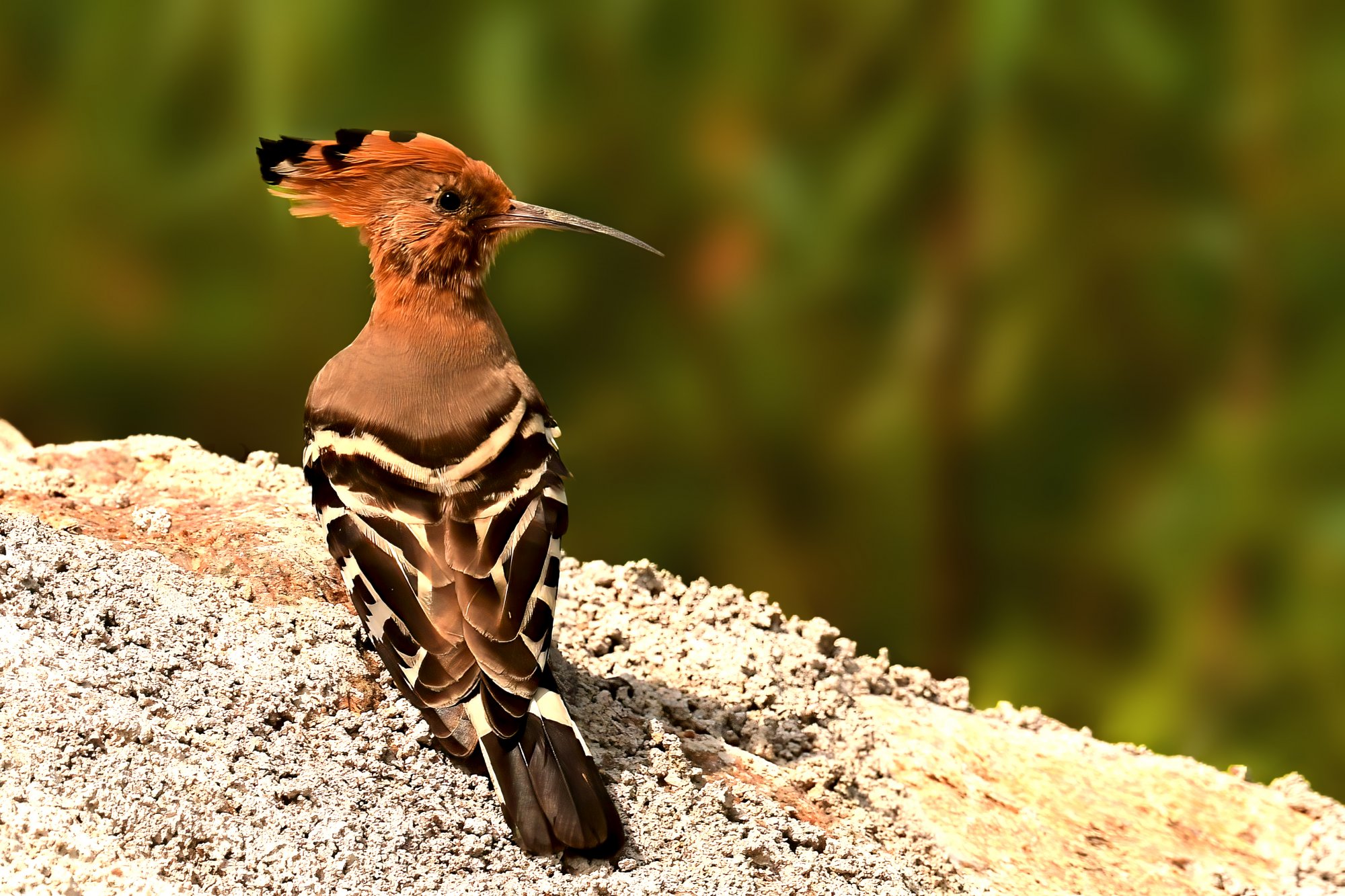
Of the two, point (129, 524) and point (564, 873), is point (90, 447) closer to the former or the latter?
point (129, 524)

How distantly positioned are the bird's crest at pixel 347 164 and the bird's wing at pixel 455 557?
0.37 meters

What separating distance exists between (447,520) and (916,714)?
2.90 feet

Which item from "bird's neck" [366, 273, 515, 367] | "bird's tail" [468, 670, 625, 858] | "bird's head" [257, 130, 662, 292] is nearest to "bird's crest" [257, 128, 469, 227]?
"bird's head" [257, 130, 662, 292]

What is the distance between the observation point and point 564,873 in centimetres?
154

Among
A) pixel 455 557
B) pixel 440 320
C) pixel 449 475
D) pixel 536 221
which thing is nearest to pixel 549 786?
pixel 455 557

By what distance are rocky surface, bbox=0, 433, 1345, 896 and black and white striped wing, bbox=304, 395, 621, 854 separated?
2.4 inches

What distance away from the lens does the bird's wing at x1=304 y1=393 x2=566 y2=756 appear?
165cm

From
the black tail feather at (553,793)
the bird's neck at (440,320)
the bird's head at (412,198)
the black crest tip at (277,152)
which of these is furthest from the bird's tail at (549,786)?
the black crest tip at (277,152)

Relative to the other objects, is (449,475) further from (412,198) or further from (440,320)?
(412,198)

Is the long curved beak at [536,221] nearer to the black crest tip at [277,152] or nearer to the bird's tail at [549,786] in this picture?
the black crest tip at [277,152]

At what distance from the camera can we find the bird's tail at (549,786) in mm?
1547

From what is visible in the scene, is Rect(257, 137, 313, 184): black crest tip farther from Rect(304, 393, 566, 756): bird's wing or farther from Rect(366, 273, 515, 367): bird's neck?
Rect(304, 393, 566, 756): bird's wing

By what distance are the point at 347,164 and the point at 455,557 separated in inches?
26.8

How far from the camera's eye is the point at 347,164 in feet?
6.91
